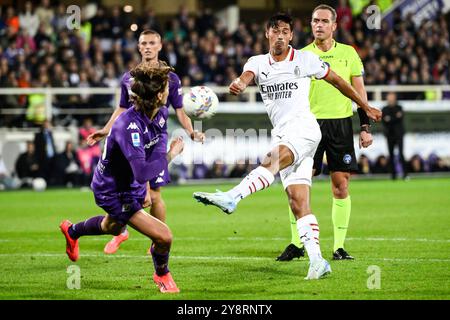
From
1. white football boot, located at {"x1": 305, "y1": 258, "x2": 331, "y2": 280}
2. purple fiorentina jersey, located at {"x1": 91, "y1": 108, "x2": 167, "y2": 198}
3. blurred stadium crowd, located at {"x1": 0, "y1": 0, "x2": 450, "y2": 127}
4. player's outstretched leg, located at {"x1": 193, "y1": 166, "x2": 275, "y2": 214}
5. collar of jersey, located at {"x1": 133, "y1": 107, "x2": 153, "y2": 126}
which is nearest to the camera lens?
purple fiorentina jersey, located at {"x1": 91, "y1": 108, "x2": 167, "y2": 198}

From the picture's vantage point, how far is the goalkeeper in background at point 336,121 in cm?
1027

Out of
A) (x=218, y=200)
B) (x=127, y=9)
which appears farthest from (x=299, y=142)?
(x=127, y=9)

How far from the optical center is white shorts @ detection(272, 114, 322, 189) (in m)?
8.83

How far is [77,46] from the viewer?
2538 centimetres

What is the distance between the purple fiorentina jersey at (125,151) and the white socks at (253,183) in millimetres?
851

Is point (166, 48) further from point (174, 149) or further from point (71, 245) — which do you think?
point (174, 149)

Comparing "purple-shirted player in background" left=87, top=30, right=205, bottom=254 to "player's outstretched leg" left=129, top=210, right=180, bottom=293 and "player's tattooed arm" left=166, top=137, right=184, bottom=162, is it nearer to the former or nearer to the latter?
"player's tattooed arm" left=166, top=137, right=184, bottom=162

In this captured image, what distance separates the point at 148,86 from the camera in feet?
25.3

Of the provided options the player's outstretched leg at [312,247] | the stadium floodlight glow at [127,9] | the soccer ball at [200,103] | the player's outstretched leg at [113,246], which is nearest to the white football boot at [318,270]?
the player's outstretched leg at [312,247]

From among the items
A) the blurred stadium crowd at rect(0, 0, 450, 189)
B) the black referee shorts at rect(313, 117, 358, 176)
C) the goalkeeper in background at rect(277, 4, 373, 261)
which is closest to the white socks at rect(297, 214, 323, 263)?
the goalkeeper in background at rect(277, 4, 373, 261)

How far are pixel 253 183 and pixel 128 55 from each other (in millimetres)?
18327

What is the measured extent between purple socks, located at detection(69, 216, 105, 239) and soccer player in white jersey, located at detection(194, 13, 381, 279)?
1.57 m

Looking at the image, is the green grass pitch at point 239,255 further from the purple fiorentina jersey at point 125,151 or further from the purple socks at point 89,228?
the purple fiorentina jersey at point 125,151
